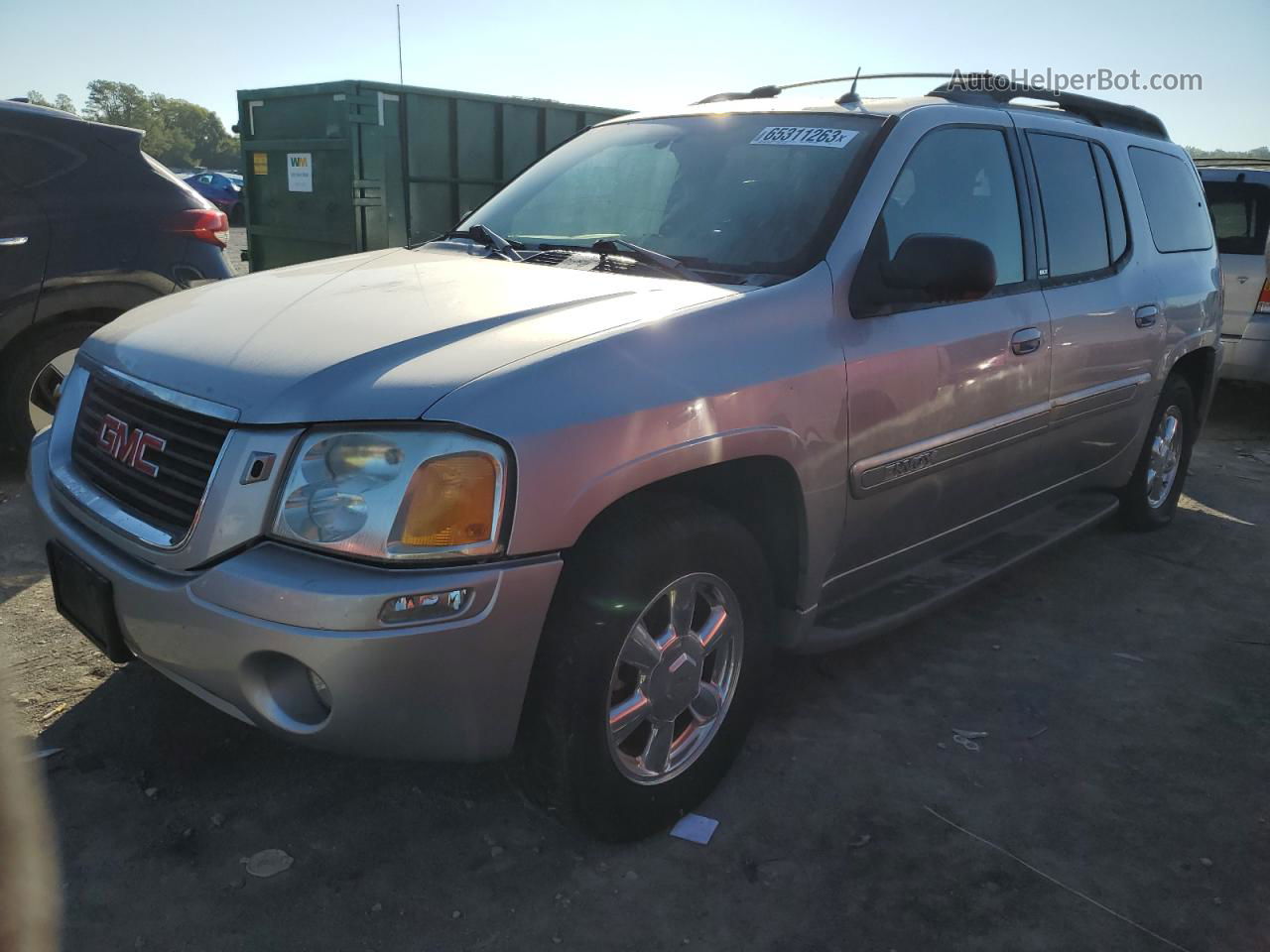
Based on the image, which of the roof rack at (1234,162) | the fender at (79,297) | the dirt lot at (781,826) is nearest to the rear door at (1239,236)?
the roof rack at (1234,162)

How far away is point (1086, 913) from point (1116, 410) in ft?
7.82

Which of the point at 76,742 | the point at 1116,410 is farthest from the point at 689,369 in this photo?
the point at 1116,410

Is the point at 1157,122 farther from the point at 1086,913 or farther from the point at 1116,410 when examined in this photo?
the point at 1086,913

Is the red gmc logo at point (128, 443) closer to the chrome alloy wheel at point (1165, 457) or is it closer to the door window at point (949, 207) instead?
the door window at point (949, 207)

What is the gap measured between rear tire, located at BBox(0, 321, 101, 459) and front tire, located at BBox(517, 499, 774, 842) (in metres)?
3.72

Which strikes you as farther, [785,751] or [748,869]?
[785,751]

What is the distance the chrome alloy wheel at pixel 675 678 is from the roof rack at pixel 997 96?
5.90 feet

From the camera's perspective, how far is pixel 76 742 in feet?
9.03

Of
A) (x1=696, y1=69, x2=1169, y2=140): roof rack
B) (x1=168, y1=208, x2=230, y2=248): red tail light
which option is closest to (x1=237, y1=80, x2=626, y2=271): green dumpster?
(x1=168, y1=208, x2=230, y2=248): red tail light

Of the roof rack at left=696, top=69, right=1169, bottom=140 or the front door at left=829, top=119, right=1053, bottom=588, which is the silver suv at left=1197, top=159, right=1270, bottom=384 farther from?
the front door at left=829, top=119, right=1053, bottom=588

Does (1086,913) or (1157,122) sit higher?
(1157,122)

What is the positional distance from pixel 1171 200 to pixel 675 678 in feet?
11.9

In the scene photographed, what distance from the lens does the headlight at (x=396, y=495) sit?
1949 mm

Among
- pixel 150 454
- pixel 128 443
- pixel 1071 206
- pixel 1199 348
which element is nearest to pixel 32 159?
pixel 128 443
